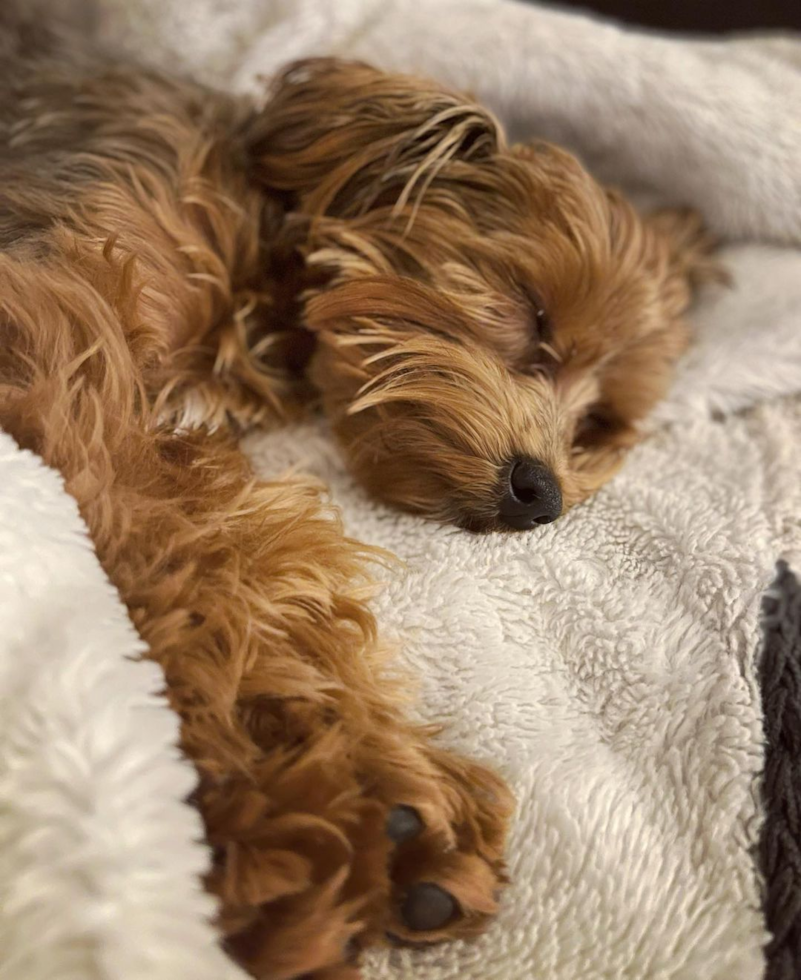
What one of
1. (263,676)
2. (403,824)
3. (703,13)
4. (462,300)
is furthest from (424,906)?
(703,13)

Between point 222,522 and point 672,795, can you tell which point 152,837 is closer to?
point 222,522

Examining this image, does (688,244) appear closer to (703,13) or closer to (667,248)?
A: (667,248)

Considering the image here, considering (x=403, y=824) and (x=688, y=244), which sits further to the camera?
(x=688, y=244)

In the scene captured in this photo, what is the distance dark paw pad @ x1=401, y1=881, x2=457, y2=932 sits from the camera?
93 centimetres

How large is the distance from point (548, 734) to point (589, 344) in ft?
2.46

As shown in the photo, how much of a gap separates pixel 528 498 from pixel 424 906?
1.99 ft

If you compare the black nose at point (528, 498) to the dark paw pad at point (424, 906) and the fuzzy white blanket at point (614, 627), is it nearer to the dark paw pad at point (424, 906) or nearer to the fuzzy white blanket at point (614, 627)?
the fuzzy white blanket at point (614, 627)

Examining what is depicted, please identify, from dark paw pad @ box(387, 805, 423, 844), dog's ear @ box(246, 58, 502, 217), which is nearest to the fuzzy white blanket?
dark paw pad @ box(387, 805, 423, 844)

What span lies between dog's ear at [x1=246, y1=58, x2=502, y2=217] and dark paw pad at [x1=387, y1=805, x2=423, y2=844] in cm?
101

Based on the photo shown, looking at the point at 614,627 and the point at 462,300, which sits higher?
the point at 462,300

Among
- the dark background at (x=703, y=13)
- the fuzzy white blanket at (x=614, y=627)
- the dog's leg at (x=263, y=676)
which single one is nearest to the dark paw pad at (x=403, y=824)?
the dog's leg at (x=263, y=676)

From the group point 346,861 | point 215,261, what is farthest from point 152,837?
point 215,261

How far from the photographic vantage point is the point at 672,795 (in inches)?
43.7

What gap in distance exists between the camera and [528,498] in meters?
1.32
